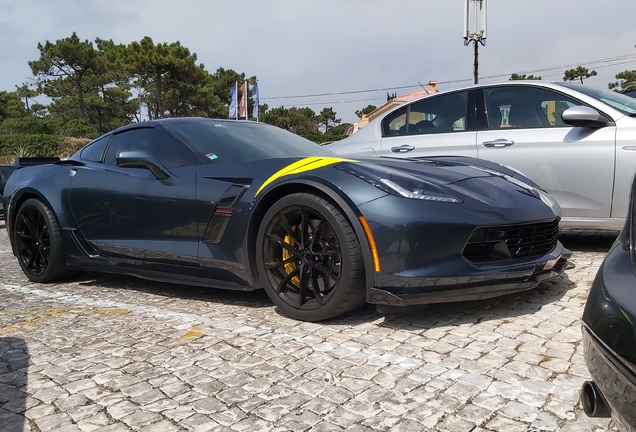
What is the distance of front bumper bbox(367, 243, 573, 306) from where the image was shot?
2.60 m

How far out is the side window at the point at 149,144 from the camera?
3.63 metres

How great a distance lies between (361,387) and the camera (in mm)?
2117

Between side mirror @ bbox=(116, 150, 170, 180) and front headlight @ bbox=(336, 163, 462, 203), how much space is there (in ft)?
4.32

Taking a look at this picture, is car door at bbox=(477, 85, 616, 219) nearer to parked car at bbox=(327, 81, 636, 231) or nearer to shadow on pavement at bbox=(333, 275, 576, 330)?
parked car at bbox=(327, 81, 636, 231)

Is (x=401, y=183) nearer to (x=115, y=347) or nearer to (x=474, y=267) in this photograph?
(x=474, y=267)

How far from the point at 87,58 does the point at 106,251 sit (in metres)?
48.2

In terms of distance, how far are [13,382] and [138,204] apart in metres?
1.53

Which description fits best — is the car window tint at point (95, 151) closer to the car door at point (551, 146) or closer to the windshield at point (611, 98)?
the car door at point (551, 146)

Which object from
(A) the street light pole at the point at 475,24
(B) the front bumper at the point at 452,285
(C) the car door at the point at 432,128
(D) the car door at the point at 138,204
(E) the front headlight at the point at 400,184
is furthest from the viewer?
(A) the street light pole at the point at 475,24

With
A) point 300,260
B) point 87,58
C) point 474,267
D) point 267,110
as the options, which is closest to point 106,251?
point 300,260

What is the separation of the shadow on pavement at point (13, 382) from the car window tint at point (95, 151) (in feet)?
5.69

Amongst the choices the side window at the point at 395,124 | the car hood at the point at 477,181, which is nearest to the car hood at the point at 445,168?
the car hood at the point at 477,181

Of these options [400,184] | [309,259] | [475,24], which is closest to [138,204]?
[309,259]

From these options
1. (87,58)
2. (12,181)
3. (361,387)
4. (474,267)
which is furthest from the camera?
(87,58)
